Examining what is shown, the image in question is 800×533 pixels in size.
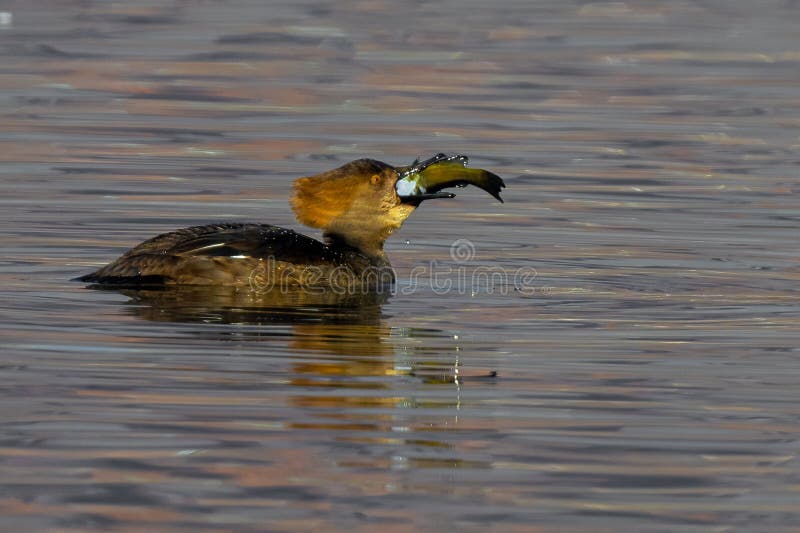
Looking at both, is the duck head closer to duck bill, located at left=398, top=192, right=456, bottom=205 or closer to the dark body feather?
duck bill, located at left=398, top=192, right=456, bottom=205

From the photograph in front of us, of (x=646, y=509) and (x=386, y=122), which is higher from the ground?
(x=386, y=122)

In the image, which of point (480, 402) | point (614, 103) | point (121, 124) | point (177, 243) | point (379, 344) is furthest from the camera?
point (614, 103)

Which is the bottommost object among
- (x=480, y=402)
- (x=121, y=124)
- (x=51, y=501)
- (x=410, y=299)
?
(x=51, y=501)

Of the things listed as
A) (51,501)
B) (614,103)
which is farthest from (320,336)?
(614,103)

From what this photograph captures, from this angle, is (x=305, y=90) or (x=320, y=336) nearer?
(x=320, y=336)

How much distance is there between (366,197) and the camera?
11.2 meters

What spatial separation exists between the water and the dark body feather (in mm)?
170

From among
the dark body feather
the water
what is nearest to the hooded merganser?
the dark body feather

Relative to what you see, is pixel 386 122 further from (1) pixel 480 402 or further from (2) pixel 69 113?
(1) pixel 480 402

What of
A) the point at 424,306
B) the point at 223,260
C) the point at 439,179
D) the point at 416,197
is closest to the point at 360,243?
the point at 416,197

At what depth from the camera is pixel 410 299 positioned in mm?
10688

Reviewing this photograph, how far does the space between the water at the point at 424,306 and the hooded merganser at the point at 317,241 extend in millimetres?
199

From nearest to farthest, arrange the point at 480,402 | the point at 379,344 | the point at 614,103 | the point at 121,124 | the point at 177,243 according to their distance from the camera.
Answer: the point at 480,402, the point at 379,344, the point at 177,243, the point at 121,124, the point at 614,103

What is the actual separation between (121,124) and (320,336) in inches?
348
